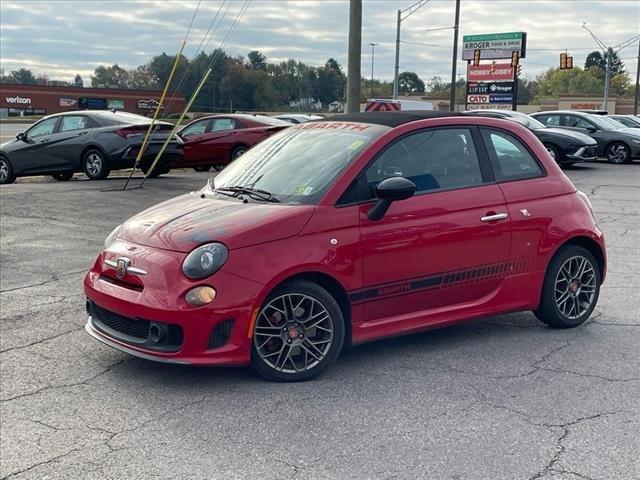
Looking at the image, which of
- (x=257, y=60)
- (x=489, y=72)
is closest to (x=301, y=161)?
(x=489, y=72)

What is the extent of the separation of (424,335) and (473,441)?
1941 millimetres

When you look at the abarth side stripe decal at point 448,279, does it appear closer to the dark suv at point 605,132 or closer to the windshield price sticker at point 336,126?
the windshield price sticker at point 336,126

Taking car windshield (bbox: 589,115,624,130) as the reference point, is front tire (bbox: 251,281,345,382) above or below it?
below

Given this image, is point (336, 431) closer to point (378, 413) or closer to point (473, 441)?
point (378, 413)

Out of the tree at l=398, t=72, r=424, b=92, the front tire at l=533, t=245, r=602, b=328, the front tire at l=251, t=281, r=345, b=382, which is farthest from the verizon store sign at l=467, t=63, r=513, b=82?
the tree at l=398, t=72, r=424, b=92

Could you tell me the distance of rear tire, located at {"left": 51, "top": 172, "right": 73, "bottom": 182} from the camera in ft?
57.1

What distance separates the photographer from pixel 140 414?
174 inches

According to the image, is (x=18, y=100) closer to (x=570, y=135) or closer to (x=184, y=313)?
(x=570, y=135)

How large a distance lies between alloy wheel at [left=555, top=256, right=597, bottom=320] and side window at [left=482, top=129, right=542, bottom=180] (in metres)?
0.78

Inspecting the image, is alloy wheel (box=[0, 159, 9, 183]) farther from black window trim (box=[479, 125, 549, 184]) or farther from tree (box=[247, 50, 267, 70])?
tree (box=[247, 50, 267, 70])

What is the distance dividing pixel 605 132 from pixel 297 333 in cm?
2081

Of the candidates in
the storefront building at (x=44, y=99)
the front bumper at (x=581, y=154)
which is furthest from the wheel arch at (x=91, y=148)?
the storefront building at (x=44, y=99)

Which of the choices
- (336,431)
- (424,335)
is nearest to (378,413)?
(336,431)

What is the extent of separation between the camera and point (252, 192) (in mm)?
5398
